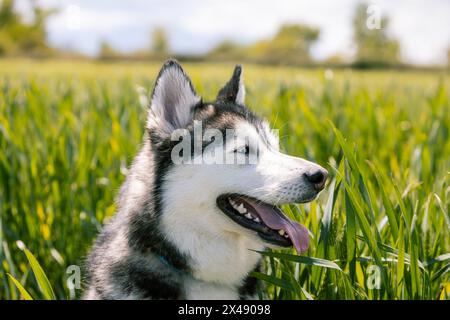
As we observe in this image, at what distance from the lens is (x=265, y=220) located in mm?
2502

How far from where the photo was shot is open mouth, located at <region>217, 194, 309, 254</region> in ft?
7.85

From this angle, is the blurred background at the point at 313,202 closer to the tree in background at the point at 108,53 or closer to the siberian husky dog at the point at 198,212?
the siberian husky dog at the point at 198,212

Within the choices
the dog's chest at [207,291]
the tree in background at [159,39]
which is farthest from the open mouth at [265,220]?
the tree in background at [159,39]

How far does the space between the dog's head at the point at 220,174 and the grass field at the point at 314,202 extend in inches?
5.5

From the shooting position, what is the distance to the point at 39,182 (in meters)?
3.74

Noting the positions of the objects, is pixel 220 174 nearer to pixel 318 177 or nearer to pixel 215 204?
pixel 215 204

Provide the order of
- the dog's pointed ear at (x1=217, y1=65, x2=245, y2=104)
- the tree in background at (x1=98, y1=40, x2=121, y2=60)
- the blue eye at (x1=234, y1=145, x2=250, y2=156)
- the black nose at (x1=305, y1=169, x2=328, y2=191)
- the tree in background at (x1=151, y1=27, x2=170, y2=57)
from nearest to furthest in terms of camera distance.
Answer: the black nose at (x1=305, y1=169, x2=328, y2=191) → the blue eye at (x1=234, y1=145, x2=250, y2=156) → the dog's pointed ear at (x1=217, y1=65, x2=245, y2=104) → the tree in background at (x1=98, y1=40, x2=121, y2=60) → the tree in background at (x1=151, y1=27, x2=170, y2=57)

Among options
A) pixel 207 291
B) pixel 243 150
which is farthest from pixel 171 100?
pixel 207 291

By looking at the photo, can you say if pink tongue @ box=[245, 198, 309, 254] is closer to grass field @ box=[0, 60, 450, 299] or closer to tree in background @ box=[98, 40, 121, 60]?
grass field @ box=[0, 60, 450, 299]

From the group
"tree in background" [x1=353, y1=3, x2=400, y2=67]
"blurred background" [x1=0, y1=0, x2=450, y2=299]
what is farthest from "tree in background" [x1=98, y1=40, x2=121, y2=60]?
"blurred background" [x1=0, y1=0, x2=450, y2=299]

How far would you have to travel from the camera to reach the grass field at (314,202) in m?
2.36

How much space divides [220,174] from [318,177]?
0.43 meters

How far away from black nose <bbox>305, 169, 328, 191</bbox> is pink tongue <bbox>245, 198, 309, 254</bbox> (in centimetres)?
21

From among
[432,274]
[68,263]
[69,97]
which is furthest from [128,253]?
[69,97]
